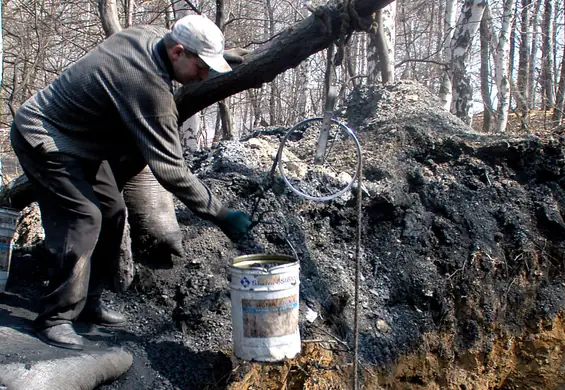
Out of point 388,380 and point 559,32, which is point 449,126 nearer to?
point 388,380

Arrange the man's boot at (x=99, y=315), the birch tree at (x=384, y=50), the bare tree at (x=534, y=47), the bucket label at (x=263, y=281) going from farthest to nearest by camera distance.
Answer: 1. the bare tree at (x=534, y=47)
2. the birch tree at (x=384, y=50)
3. the man's boot at (x=99, y=315)
4. the bucket label at (x=263, y=281)

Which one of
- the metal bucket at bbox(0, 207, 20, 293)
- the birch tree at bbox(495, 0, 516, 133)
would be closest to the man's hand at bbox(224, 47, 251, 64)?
the metal bucket at bbox(0, 207, 20, 293)

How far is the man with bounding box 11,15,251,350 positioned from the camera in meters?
2.76

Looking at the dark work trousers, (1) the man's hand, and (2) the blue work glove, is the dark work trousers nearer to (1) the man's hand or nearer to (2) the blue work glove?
(2) the blue work glove

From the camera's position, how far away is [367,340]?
3811 mm

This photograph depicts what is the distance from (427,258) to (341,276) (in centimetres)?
83

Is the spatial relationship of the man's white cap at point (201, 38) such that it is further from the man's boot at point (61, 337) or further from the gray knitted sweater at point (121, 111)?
the man's boot at point (61, 337)

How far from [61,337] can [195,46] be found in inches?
70.1

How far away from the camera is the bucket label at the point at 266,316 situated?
9.45 feet

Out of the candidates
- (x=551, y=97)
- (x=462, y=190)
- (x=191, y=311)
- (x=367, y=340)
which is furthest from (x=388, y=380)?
(x=551, y=97)

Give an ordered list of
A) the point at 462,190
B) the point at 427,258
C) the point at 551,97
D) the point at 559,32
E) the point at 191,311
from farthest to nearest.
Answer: the point at 559,32 < the point at 551,97 < the point at 462,190 < the point at 427,258 < the point at 191,311

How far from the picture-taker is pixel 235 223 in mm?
2898

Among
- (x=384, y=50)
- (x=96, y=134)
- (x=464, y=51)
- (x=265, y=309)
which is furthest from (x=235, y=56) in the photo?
(x=464, y=51)

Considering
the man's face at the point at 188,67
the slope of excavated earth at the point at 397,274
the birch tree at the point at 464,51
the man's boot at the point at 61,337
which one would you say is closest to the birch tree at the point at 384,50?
the birch tree at the point at 464,51
